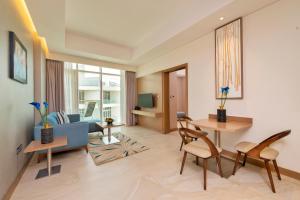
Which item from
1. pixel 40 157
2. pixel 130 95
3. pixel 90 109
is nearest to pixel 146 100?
pixel 130 95

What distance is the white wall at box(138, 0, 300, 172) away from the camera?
1804 millimetres

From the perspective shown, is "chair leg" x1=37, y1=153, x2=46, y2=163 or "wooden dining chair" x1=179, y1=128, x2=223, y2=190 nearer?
"wooden dining chair" x1=179, y1=128, x2=223, y2=190

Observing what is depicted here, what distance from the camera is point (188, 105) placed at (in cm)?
337

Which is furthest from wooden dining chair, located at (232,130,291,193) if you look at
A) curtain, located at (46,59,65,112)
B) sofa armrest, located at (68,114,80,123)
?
curtain, located at (46,59,65,112)

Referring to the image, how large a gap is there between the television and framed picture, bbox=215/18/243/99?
2.55 metres

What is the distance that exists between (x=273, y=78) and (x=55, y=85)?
206 inches

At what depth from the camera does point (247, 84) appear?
7.45 feet

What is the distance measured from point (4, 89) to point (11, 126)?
0.54 meters

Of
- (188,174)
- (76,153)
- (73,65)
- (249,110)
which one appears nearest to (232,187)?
(188,174)

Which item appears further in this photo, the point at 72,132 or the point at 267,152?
the point at 72,132

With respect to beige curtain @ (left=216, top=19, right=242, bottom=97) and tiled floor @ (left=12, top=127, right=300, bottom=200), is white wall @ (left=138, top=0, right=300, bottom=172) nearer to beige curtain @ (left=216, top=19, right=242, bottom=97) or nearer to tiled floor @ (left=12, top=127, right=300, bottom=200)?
beige curtain @ (left=216, top=19, right=242, bottom=97)

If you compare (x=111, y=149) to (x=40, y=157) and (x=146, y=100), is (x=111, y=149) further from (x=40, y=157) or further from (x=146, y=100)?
(x=146, y=100)

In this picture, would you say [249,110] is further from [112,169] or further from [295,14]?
[112,169]

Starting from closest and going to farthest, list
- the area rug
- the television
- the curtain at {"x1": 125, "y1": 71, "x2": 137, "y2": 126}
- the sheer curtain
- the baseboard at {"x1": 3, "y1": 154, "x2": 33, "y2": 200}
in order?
the baseboard at {"x1": 3, "y1": 154, "x2": 33, "y2": 200} → the area rug → the sheer curtain → the television → the curtain at {"x1": 125, "y1": 71, "x2": 137, "y2": 126}
